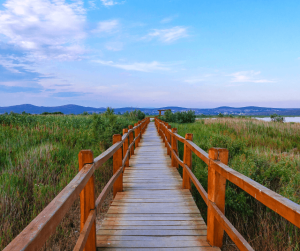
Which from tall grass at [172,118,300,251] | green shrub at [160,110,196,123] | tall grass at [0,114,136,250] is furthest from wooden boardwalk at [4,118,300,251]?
green shrub at [160,110,196,123]

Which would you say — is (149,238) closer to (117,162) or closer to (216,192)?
(216,192)

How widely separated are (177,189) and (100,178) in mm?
2639

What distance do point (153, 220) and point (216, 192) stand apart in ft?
4.29

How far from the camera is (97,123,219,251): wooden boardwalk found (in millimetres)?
2674

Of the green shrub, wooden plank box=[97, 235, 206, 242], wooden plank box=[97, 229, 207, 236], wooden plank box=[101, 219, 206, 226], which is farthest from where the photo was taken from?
the green shrub

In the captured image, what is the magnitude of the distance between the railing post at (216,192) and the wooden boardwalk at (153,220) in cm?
15

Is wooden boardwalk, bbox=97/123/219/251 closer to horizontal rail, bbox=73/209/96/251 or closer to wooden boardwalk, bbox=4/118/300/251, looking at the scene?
wooden boardwalk, bbox=4/118/300/251

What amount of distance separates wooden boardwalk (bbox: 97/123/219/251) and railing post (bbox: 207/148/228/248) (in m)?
0.15

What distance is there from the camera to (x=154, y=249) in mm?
2555

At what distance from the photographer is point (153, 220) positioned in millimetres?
3273

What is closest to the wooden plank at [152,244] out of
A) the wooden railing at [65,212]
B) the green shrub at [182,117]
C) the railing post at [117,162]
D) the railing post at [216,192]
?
the railing post at [216,192]

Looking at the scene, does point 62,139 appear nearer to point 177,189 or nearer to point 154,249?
point 177,189

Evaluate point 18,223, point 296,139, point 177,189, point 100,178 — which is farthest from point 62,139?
point 296,139

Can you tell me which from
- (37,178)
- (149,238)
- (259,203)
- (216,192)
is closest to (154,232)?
(149,238)
